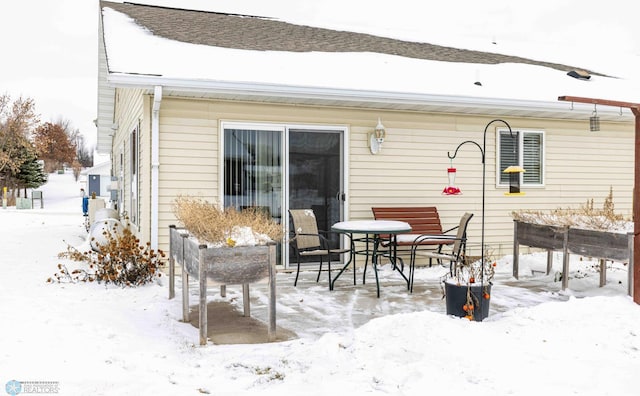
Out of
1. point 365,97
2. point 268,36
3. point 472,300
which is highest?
point 268,36

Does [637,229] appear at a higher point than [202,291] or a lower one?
higher

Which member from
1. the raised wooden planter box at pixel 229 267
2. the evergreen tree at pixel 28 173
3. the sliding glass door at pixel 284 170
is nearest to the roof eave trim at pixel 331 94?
the sliding glass door at pixel 284 170

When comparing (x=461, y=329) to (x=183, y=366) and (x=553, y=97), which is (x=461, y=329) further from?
(x=553, y=97)

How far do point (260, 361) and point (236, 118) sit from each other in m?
4.16

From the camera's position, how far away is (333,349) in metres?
3.88

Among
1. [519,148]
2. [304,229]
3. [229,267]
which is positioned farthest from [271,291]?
[519,148]

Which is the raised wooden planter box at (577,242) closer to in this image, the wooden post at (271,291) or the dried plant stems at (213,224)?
the dried plant stems at (213,224)

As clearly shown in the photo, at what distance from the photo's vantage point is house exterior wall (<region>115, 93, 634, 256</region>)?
717 centimetres

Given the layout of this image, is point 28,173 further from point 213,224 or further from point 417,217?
point 213,224

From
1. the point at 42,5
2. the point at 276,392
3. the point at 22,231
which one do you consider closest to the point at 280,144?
the point at 276,392

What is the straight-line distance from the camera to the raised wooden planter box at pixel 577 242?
5566mm

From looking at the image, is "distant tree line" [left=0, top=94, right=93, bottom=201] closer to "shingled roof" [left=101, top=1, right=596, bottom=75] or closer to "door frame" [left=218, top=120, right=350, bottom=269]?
"shingled roof" [left=101, top=1, right=596, bottom=75]

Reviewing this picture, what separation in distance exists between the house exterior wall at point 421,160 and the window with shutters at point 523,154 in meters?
0.10

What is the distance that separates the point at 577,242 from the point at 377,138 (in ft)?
9.60
